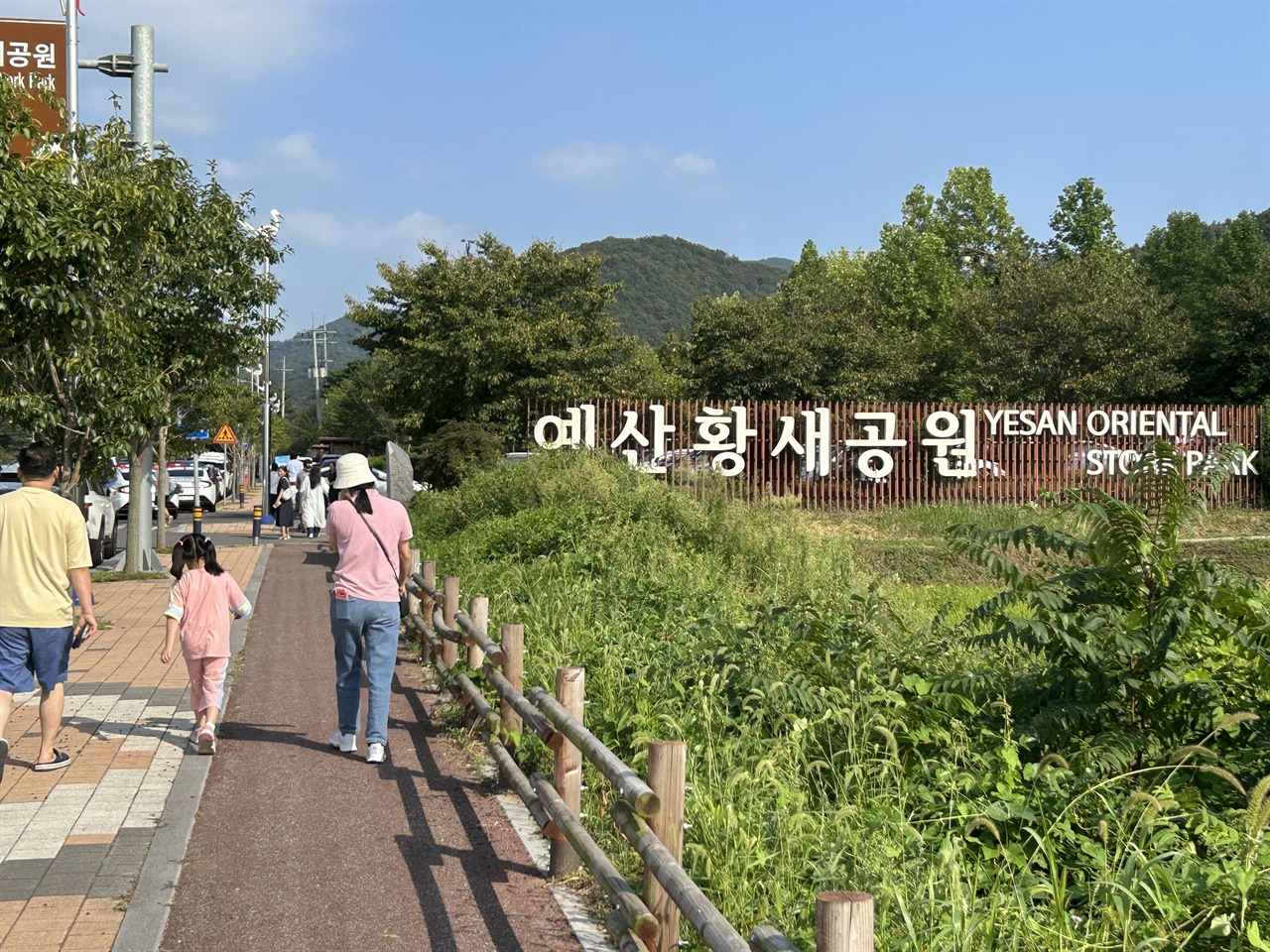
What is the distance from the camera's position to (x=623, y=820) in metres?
4.63

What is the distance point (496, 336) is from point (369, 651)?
19918mm

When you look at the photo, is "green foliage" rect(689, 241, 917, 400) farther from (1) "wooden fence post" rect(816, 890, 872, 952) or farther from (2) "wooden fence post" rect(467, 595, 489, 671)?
(1) "wooden fence post" rect(816, 890, 872, 952)

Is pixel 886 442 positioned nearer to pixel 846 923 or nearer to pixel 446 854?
pixel 446 854

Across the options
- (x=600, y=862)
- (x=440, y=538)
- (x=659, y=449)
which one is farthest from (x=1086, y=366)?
(x=600, y=862)

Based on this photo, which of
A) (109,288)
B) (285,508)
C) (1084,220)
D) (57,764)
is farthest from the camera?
(1084,220)

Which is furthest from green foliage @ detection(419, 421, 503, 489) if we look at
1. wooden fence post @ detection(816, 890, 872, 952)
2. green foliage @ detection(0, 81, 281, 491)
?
wooden fence post @ detection(816, 890, 872, 952)

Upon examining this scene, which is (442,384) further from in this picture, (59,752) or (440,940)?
(440,940)

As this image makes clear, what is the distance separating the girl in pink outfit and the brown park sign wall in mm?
14373

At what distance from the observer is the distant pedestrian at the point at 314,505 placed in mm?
26469

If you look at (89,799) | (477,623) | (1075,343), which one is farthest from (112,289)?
(1075,343)

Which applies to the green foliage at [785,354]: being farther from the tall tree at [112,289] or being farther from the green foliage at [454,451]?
the tall tree at [112,289]

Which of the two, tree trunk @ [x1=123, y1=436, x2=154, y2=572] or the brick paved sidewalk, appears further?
tree trunk @ [x1=123, y1=436, x2=154, y2=572]

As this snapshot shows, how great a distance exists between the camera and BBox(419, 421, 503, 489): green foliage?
23.3 metres

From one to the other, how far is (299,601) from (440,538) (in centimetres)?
249
